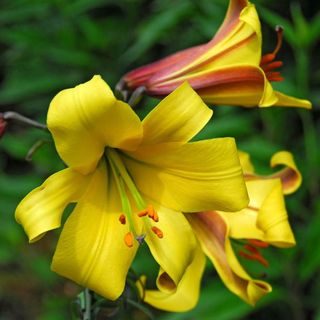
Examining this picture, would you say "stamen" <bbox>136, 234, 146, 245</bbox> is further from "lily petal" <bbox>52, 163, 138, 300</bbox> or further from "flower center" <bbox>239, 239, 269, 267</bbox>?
"flower center" <bbox>239, 239, 269, 267</bbox>

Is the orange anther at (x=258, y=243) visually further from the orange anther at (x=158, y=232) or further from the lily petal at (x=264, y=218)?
the orange anther at (x=158, y=232)

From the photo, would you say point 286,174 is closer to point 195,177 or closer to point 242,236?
point 242,236

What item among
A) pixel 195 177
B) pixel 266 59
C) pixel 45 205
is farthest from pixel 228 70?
pixel 45 205

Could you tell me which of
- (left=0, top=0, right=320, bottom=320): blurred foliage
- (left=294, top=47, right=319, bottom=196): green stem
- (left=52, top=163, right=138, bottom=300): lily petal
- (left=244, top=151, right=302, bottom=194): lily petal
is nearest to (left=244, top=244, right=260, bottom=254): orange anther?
(left=244, top=151, right=302, bottom=194): lily petal

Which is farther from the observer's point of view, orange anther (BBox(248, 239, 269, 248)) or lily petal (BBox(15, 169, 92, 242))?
orange anther (BBox(248, 239, 269, 248))

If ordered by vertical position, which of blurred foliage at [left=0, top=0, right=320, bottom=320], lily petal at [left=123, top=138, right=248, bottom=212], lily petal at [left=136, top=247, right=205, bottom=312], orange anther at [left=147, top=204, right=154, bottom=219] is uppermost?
lily petal at [left=123, top=138, right=248, bottom=212]

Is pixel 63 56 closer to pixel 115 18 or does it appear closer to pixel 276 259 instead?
pixel 115 18

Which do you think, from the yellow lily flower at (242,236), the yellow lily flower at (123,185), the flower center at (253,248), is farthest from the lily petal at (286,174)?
the yellow lily flower at (123,185)
